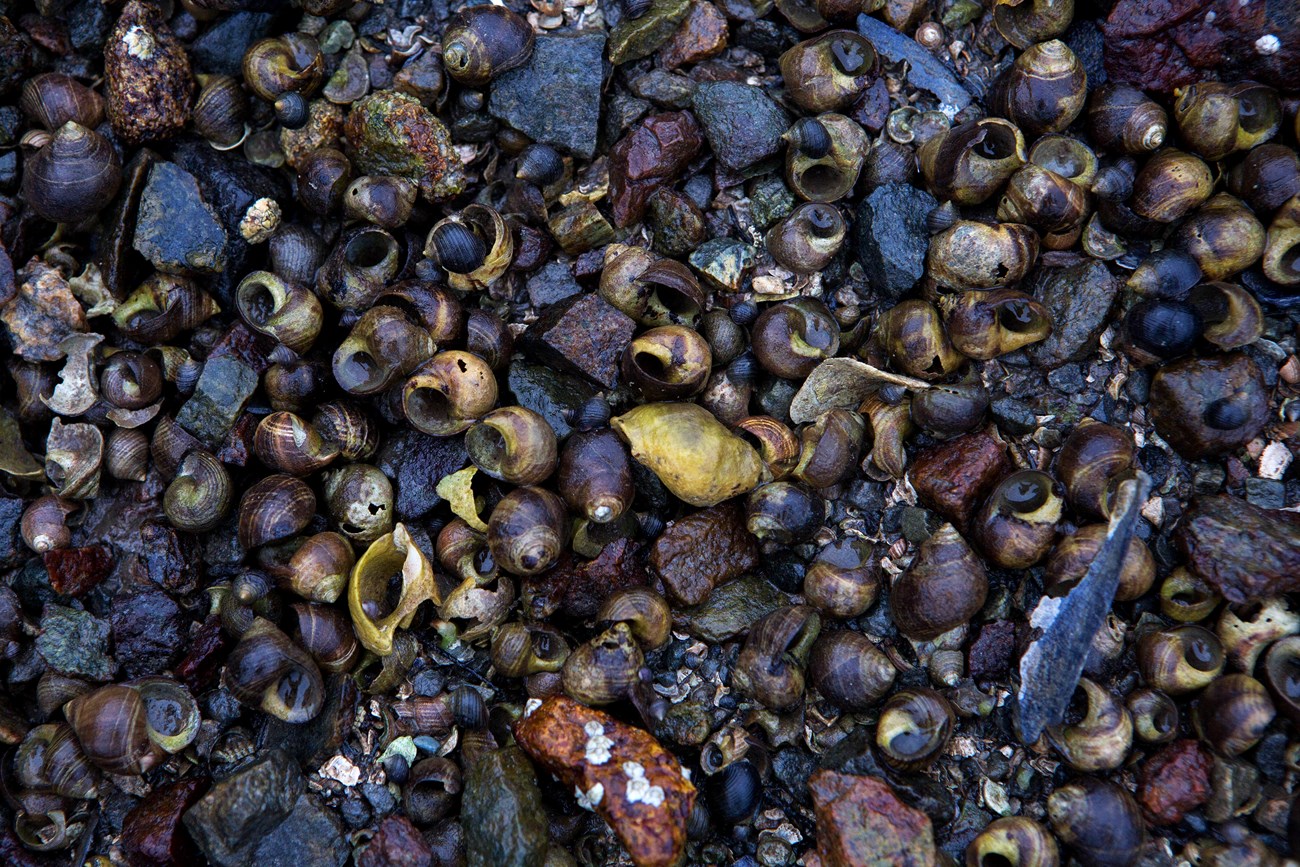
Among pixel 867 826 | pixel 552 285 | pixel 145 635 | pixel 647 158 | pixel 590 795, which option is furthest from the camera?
pixel 552 285

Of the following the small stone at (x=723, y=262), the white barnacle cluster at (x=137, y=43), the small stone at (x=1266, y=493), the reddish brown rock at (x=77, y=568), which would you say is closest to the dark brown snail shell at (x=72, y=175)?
the white barnacle cluster at (x=137, y=43)

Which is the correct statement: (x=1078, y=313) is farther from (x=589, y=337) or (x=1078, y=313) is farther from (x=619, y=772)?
(x=619, y=772)

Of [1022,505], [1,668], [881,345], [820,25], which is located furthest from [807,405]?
[1,668]

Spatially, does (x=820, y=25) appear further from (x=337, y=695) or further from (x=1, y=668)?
(x=1, y=668)

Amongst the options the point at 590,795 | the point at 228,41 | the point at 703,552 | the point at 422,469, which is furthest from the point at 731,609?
the point at 228,41

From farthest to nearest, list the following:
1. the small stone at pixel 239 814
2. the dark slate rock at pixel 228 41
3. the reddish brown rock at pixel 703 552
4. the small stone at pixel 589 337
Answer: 1. the dark slate rock at pixel 228 41
2. the small stone at pixel 589 337
3. the reddish brown rock at pixel 703 552
4. the small stone at pixel 239 814

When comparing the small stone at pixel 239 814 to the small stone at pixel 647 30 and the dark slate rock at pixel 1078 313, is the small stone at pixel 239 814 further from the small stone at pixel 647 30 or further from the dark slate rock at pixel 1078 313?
the dark slate rock at pixel 1078 313
